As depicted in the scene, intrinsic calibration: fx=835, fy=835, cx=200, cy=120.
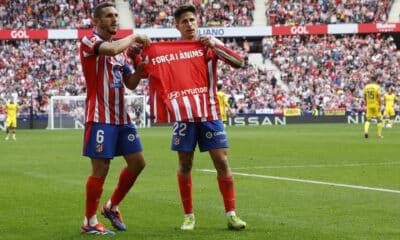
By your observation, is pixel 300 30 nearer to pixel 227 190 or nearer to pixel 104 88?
pixel 227 190

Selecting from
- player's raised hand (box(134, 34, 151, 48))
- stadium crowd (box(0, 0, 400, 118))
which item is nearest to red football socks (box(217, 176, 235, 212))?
player's raised hand (box(134, 34, 151, 48))

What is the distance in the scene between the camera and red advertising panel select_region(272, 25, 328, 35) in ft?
194

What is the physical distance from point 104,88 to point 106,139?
524 mm

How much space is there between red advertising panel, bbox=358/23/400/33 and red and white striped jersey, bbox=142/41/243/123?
51788 millimetres

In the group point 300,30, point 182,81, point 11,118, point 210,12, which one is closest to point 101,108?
point 182,81

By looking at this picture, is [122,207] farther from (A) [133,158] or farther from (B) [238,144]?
(B) [238,144]

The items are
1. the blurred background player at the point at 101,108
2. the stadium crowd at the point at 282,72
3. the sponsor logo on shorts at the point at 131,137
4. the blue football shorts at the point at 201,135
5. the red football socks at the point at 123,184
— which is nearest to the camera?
the blurred background player at the point at 101,108

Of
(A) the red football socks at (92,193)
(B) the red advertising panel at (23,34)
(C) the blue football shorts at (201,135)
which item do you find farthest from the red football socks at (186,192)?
(B) the red advertising panel at (23,34)

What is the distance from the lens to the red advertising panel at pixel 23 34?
55750 mm

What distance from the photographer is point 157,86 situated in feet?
29.2

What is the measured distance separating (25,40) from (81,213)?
48.2 m

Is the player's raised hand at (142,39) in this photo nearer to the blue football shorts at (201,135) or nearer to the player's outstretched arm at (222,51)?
the player's outstretched arm at (222,51)

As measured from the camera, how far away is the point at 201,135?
8.95 metres

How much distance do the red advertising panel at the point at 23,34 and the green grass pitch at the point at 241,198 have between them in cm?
3605
